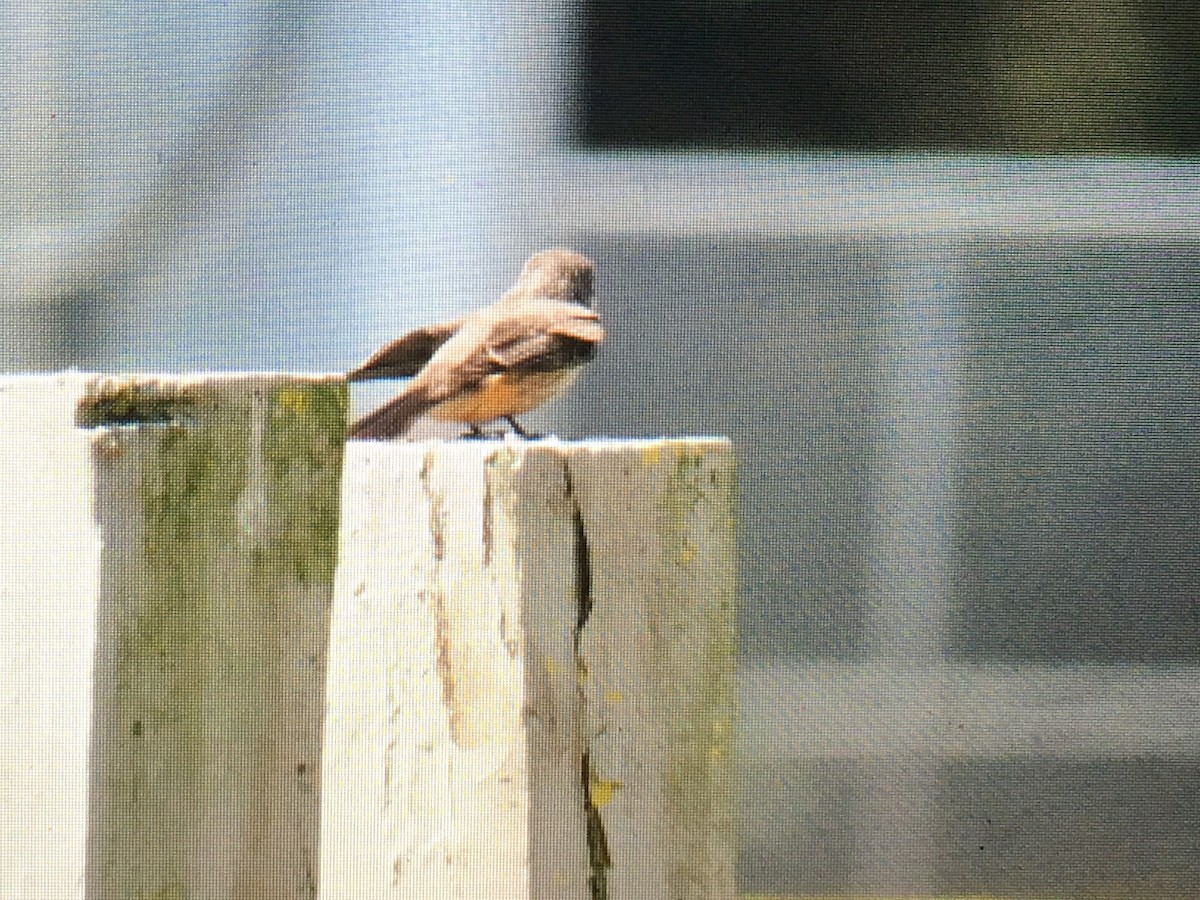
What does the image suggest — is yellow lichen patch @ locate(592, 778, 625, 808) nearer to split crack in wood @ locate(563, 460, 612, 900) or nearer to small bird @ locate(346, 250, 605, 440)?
split crack in wood @ locate(563, 460, 612, 900)

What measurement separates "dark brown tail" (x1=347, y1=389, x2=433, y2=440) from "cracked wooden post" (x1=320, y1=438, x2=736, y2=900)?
0.46 m

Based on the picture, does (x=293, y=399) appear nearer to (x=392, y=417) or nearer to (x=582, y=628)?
(x=582, y=628)

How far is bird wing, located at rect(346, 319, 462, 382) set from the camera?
3.76 ft

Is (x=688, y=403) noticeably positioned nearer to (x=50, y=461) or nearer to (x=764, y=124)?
(x=764, y=124)

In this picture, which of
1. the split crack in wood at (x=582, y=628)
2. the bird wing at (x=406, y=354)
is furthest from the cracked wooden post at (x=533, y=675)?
the bird wing at (x=406, y=354)

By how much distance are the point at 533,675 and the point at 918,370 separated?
0.65 meters

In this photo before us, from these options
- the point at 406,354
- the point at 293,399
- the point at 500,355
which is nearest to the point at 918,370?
the point at 406,354

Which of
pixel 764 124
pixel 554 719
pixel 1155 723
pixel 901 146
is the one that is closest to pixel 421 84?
pixel 764 124

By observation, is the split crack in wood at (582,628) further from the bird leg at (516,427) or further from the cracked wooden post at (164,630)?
the bird leg at (516,427)

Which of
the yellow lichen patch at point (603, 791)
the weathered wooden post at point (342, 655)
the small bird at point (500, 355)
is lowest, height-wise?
the yellow lichen patch at point (603, 791)

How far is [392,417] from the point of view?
1377mm

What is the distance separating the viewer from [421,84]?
1091mm

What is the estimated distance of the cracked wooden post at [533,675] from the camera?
736 millimetres

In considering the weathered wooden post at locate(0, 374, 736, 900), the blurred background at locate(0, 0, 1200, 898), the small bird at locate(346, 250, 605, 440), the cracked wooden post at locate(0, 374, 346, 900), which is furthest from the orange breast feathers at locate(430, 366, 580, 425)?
the cracked wooden post at locate(0, 374, 346, 900)
